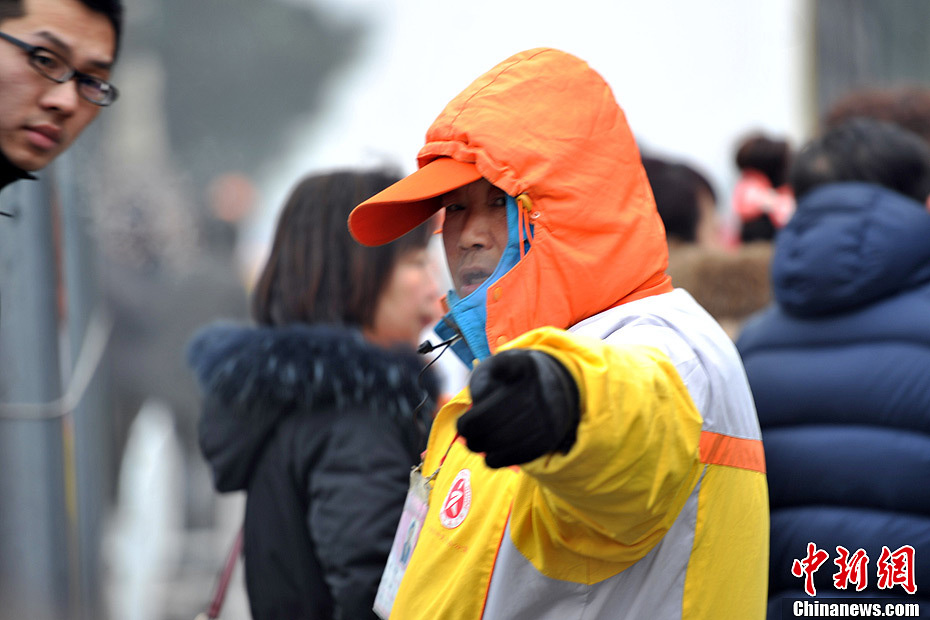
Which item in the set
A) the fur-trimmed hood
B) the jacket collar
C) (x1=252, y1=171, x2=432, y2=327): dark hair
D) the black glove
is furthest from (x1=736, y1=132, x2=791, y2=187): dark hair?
the black glove

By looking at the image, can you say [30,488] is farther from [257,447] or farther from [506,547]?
[506,547]

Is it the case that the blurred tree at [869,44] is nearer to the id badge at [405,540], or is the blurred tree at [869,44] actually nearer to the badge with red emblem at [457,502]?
the id badge at [405,540]

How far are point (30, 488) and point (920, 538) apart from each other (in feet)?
8.62

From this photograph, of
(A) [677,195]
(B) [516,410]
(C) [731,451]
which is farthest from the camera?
(A) [677,195]

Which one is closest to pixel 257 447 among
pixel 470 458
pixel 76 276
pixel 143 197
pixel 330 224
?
pixel 330 224

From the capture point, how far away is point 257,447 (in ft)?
7.75

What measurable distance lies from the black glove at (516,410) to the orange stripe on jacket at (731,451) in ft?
1.21

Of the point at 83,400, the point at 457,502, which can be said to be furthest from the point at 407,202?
the point at 83,400

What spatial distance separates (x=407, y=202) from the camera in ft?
6.15

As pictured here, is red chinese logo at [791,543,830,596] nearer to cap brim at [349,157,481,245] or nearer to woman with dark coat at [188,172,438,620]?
woman with dark coat at [188,172,438,620]

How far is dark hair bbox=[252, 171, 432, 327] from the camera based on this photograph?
8.13 feet

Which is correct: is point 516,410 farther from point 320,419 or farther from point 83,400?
point 83,400

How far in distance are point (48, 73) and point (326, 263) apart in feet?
2.82

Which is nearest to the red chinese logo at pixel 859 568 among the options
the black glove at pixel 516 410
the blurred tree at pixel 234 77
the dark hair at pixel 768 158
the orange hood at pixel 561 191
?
the orange hood at pixel 561 191
